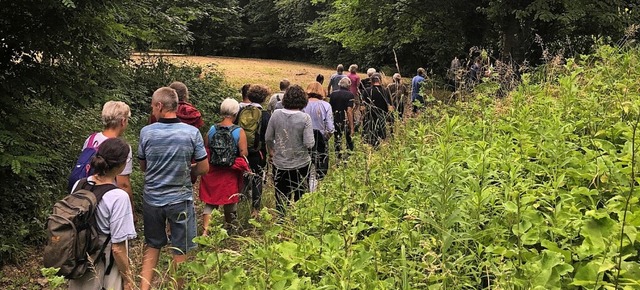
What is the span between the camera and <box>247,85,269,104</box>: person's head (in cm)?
656

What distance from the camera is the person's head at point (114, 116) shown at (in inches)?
167

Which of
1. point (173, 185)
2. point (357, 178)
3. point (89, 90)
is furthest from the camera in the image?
point (89, 90)

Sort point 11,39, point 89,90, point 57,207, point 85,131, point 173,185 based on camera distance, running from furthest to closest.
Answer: point 85,131
point 89,90
point 11,39
point 173,185
point 57,207

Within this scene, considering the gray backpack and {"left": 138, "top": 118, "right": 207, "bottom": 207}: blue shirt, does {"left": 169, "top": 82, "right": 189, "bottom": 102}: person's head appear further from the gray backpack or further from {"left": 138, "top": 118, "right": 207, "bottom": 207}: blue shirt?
the gray backpack

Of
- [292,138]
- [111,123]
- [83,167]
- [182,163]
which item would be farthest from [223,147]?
[83,167]

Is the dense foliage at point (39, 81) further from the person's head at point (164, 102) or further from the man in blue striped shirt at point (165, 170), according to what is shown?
the man in blue striped shirt at point (165, 170)

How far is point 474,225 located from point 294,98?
3.49m

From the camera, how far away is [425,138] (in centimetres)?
450

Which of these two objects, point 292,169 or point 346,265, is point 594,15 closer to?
point 292,169

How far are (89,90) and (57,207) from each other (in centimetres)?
346

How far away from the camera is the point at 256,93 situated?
655cm

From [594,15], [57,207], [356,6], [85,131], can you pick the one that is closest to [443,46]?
[356,6]

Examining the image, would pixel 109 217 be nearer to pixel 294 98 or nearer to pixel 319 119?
pixel 294 98

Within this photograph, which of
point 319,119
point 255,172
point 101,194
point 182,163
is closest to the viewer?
point 101,194
